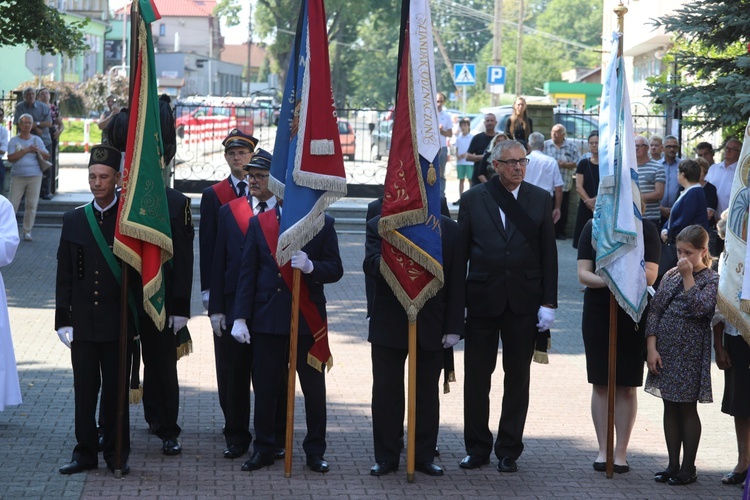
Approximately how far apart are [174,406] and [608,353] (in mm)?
2955

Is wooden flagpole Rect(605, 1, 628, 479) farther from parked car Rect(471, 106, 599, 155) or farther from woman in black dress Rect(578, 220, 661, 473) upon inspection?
parked car Rect(471, 106, 599, 155)

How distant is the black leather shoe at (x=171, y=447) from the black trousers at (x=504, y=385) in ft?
6.43

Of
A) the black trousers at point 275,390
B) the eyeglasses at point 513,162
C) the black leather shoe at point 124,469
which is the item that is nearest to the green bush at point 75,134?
the black trousers at point 275,390

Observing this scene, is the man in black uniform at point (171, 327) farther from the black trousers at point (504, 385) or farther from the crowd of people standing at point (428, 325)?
the black trousers at point (504, 385)

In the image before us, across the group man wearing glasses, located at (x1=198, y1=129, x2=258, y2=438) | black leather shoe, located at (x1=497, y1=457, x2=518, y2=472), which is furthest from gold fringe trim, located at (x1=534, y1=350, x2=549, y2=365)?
man wearing glasses, located at (x1=198, y1=129, x2=258, y2=438)

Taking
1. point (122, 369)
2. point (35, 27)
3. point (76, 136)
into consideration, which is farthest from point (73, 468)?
point (76, 136)

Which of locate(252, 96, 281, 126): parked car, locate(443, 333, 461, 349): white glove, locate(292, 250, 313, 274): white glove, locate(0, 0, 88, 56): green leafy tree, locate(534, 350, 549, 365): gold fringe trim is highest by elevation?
locate(0, 0, 88, 56): green leafy tree

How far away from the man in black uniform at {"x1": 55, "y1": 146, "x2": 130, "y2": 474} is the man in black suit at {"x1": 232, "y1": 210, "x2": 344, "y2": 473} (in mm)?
814

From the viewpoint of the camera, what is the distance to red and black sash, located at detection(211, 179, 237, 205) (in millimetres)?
8118

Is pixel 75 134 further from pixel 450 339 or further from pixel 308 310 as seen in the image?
pixel 450 339

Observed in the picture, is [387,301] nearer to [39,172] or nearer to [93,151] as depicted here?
[93,151]

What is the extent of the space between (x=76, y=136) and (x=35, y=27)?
2478 cm

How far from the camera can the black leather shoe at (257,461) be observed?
280 inches

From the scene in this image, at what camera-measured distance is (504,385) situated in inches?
291
